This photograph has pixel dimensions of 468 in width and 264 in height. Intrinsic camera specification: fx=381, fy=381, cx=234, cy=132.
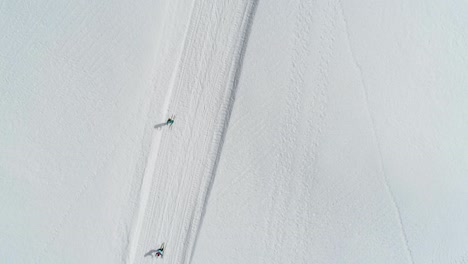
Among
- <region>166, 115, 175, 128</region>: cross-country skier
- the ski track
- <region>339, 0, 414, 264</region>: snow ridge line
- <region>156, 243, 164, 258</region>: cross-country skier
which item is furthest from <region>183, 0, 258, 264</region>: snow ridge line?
<region>339, 0, 414, 264</region>: snow ridge line

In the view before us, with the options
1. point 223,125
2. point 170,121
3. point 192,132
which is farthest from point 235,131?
point 170,121

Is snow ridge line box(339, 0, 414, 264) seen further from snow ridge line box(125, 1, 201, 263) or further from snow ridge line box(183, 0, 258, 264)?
snow ridge line box(125, 1, 201, 263)

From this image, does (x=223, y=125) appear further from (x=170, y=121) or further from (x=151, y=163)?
(x=151, y=163)

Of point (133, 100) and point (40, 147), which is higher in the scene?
point (133, 100)

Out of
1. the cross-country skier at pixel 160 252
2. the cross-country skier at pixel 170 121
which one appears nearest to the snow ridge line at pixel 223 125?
the cross-country skier at pixel 160 252

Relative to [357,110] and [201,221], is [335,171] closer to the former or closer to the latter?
[357,110]

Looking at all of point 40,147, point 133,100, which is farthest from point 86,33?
point 40,147

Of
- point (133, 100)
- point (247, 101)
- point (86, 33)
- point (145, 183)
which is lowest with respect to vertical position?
point (145, 183)
